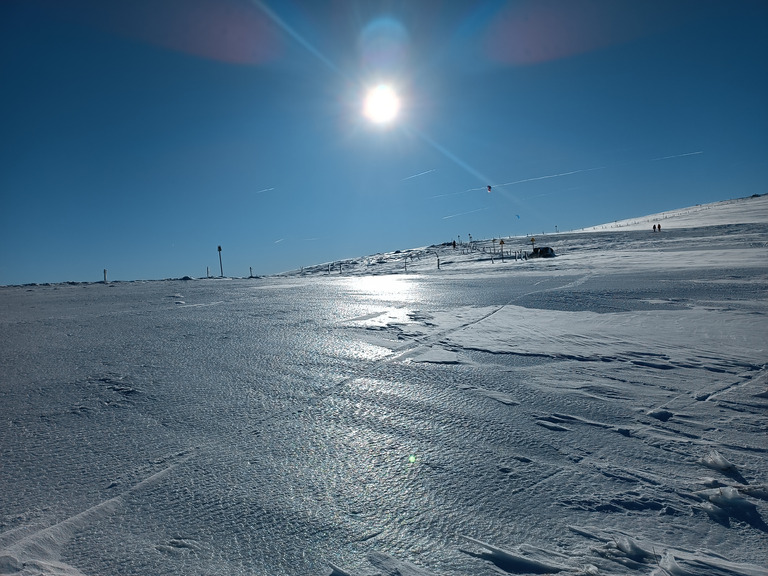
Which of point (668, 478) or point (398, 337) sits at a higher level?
point (398, 337)

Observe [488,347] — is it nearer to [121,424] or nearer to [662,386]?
[662,386]

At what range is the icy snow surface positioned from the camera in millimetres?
1757

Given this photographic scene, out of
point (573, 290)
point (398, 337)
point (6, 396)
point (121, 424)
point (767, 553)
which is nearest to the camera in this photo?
point (767, 553)

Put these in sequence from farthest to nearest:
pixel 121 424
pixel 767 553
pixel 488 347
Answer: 1. pixel 488 347
2. pixel 121 424
3. pixel 767 553

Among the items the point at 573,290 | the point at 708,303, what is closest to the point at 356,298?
the point at 573,290

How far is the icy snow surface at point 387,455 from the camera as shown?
176 cm

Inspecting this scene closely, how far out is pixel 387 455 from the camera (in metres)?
2.52

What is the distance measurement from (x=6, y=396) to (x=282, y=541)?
3013 millimetres

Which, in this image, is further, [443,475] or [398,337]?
[398,337]

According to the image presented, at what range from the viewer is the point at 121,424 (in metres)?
2.90

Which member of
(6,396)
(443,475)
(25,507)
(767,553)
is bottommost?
(767,553)

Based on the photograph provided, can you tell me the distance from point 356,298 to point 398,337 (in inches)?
183

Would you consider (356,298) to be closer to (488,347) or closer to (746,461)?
(488,347)

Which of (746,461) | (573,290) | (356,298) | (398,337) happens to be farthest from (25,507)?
(573,290)
